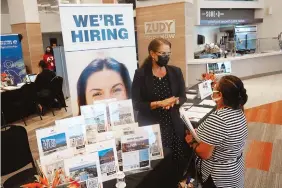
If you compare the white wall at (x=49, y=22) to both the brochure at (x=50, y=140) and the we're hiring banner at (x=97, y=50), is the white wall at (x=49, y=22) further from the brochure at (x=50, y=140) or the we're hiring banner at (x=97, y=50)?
the brochure at (x=50, y=140)

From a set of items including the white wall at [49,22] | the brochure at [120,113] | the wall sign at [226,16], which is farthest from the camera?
the white wall at [49,22]

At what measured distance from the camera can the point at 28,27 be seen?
27.7 ft

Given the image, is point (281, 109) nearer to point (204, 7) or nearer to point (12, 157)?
point (204, 7)

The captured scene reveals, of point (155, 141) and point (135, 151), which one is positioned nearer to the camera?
point (135, 151)

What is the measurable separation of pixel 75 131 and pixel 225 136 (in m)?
0.91

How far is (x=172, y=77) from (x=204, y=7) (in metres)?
6.47

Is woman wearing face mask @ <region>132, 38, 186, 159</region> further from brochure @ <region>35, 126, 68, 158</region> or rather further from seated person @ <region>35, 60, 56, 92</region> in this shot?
seated person @ <region>35, 60, 56, 92</region>

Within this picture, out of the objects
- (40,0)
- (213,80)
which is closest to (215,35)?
(213,80)

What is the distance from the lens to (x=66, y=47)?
2.30 metres

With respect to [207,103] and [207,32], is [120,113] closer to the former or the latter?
[207,103]

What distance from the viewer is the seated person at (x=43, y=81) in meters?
6.04

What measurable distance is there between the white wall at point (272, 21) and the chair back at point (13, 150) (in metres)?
9.55

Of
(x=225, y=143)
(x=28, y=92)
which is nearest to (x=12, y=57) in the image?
(x=28, y=92)

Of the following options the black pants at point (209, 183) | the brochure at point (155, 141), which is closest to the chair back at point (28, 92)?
the brochure at point (155, 141)
